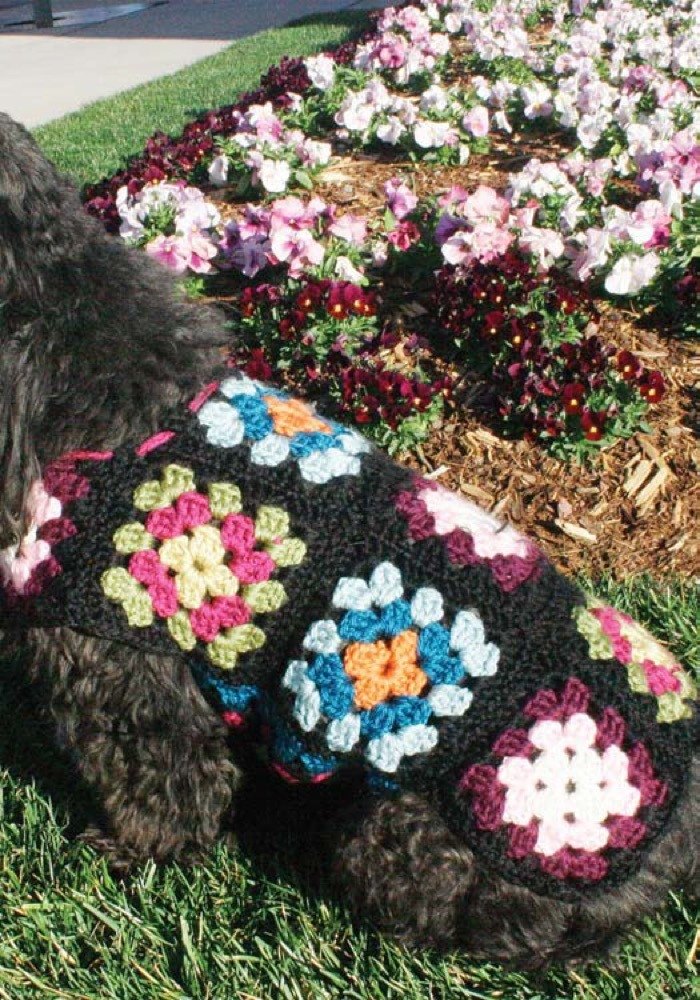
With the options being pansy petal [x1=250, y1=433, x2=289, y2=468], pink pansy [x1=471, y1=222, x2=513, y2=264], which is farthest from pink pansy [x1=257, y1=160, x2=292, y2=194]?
pansy petal [x1=250, y1=433, x2=289, y2=468]

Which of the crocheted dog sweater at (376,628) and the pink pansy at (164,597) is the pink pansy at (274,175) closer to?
the crocheted dog sweater at (376,628)

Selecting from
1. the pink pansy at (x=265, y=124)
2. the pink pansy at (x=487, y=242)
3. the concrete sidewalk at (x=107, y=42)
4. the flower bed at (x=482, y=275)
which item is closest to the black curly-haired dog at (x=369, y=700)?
the flower bed at (x=482, y=275)

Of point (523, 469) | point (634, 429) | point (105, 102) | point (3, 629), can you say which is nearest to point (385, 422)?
point (523, 469)

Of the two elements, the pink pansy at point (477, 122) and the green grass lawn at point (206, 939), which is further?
the pink pansy at point (477, 122)

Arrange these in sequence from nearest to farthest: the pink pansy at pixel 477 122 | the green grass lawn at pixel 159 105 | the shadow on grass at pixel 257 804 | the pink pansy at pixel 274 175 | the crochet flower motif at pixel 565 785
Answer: the crochet flower motif at pixel 565 785, the shadow on grass at pixel 257 804, the pink pansy at pixel 274 175, the pink pansy at pixel 477 122, the green grass lawn at pixel 159 105

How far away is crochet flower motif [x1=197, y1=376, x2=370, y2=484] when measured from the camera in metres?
1.93

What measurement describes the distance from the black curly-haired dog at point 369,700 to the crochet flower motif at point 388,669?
23mm

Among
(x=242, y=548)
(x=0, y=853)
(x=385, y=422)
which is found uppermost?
(x=242, y=548)

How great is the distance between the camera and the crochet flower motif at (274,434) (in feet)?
6.35

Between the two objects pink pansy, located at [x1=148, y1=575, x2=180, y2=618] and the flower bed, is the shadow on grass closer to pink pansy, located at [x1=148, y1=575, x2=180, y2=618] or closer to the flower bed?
pink pansy, located at [x1=148, y1=575, x2=180, y2=618]

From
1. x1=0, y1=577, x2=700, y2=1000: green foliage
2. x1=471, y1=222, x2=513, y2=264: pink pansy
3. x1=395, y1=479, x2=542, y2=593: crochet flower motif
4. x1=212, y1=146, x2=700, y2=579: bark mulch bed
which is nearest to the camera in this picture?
x1=395, y1=479, x2=542, y2=593: crochet flower motif

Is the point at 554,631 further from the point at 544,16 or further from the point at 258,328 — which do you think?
the point at 544,16

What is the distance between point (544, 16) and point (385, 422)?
26.9ft

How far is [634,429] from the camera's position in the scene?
3.77 m
